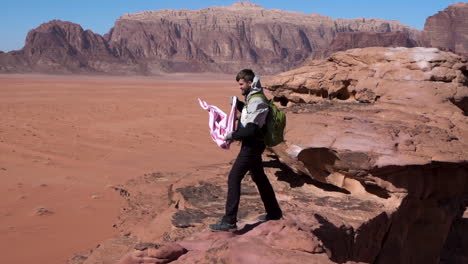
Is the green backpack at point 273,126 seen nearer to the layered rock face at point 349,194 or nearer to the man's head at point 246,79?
the man's head at point 246,79

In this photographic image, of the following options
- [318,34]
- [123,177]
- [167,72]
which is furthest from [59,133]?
[318,34]

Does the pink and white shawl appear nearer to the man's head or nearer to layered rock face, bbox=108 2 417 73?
the man's head

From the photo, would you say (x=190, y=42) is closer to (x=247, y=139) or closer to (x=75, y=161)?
(x=75, y=161)

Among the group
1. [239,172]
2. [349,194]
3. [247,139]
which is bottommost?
[349,194]

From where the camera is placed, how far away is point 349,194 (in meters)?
5.16

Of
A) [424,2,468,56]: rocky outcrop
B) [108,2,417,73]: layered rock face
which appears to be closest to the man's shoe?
[424,2,468,56]: rocky outcrop

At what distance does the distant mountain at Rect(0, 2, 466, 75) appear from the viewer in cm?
7875

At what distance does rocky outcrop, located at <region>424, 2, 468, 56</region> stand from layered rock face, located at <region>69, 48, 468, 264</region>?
272 feet

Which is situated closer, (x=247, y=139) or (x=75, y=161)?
(x=247, y=139)

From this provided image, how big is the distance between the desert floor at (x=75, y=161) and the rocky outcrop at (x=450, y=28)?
255 feet

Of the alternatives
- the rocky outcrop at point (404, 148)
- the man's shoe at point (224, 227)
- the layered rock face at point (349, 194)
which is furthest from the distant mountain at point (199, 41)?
the man's shoe at point (224, 227)

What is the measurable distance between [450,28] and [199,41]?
5572cm

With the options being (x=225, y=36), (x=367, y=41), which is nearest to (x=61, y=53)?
(x=225, y=36)

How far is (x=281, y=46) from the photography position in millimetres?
108938
